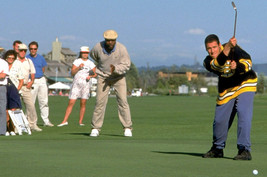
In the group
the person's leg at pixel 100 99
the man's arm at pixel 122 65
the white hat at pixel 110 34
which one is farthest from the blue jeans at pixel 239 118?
the person's leg at pixel 100 99

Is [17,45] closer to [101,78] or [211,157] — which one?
[101,78]

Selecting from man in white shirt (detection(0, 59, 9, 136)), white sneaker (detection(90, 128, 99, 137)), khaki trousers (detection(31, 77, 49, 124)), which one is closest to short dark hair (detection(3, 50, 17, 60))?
man in white shirt (detection(0, 59, 9, 136))

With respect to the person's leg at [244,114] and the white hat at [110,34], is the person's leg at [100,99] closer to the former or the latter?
the white hat at [110,34]

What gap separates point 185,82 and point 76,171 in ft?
528

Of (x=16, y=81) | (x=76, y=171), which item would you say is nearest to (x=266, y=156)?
(x=76, y=171)

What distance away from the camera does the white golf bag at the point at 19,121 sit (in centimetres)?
1523

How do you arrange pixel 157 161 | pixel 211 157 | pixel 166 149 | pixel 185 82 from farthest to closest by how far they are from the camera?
1. pixel 185 82
2. pixel 166 149
3. pixel 211 157
4. pixel 157 161

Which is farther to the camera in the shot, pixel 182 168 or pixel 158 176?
pixel 182 168

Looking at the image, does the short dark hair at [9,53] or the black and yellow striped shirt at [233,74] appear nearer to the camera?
the black and yellow striped shirt at [233,74]

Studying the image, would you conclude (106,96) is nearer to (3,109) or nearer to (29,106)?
(3,109)

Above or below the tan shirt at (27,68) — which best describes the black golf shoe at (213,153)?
below

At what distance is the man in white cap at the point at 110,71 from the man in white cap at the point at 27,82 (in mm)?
2979

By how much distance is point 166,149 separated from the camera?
420 inches

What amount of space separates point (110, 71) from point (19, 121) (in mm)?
2789
